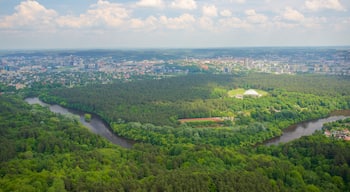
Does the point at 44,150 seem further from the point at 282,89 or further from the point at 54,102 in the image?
the point at 282,89

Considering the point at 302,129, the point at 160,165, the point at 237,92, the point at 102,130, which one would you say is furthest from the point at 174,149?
the point at 237,92

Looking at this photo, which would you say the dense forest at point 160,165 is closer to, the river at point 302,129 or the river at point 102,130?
the river at point 102,130

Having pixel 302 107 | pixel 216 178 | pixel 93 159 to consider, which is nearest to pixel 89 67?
pixel 302 107

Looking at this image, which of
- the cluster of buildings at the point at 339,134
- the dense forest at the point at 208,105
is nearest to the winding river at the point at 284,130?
the dense forest at the point at 208,105

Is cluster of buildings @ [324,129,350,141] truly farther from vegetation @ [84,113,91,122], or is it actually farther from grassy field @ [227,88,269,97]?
vegetation @ [84,113,91,122]

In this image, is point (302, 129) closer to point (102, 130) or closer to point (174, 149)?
point (174, 149)

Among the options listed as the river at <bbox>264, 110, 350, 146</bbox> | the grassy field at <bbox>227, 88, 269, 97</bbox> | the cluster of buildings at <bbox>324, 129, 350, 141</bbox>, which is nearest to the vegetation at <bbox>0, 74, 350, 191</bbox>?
the river at <bbox>264, 110, 350, 146</bbox>
